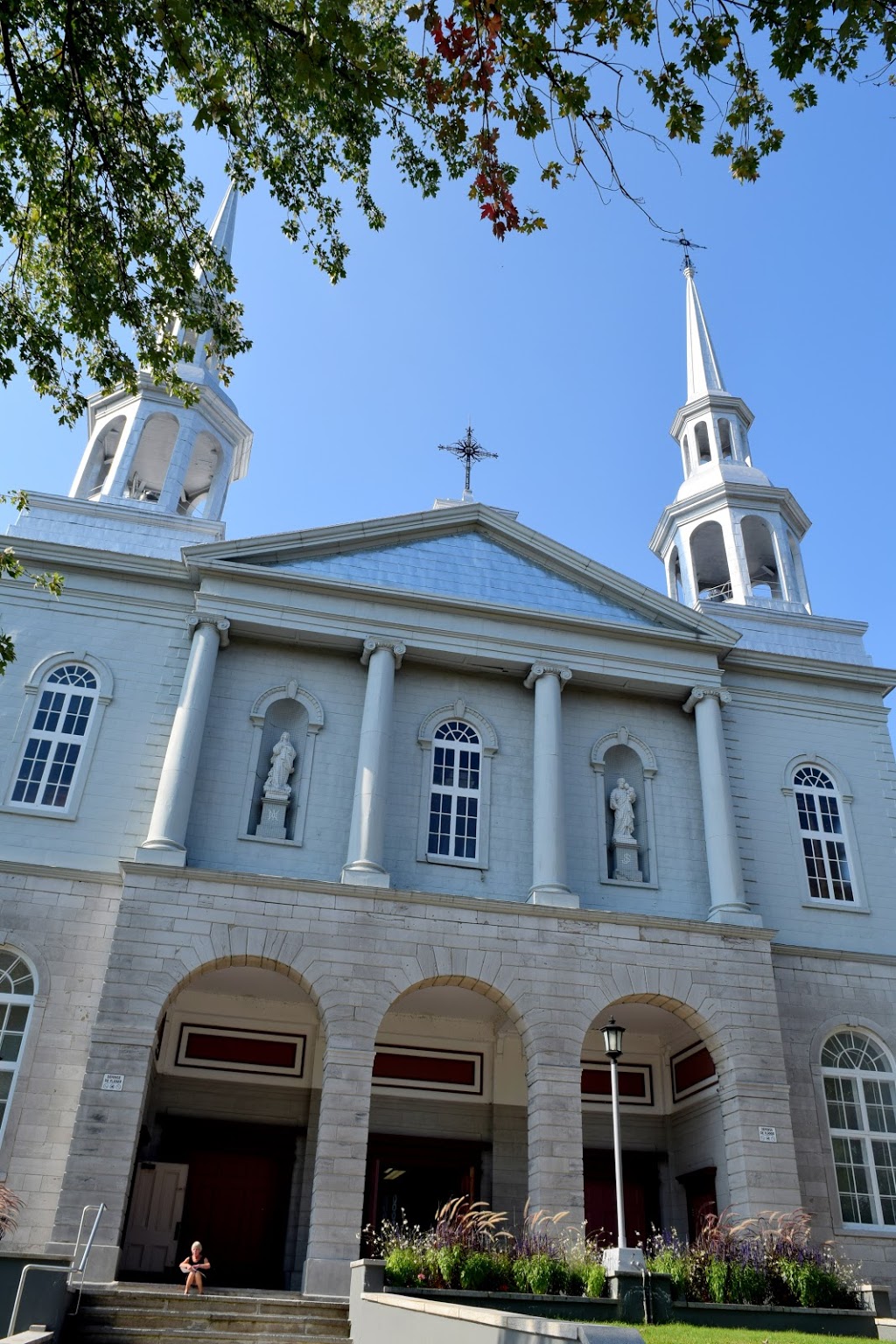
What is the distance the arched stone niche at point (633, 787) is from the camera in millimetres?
20266

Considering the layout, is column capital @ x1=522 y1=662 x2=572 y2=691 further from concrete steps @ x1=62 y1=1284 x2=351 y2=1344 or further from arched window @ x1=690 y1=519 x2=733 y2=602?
concrete steps @ x1=62 y1=1284 x2=351 y2=1344

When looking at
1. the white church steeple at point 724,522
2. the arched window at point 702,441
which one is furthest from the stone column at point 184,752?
the arched window at point 702,441

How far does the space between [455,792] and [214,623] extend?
551 cm

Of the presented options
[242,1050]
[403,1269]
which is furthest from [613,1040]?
[242,1050]

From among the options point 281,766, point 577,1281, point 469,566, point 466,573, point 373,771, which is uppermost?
point 469,566

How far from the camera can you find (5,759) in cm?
1903

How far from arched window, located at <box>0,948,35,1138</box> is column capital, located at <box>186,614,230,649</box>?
21.3 ft

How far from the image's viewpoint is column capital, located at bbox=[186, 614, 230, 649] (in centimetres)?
2025

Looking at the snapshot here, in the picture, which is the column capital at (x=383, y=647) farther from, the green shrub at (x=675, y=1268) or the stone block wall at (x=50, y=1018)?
the green shrub at (x=675, y=1268)

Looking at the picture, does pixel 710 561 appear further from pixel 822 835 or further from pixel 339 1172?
pixel 339 1172

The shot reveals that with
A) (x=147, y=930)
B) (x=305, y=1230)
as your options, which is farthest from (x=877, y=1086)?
(x=147, y=930)

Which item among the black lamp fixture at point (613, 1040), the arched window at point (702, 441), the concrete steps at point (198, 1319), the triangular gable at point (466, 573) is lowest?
the concrete steps at point (198, 1319)

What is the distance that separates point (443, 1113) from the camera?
20.1m

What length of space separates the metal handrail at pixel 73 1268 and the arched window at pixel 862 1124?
12.0 metres
